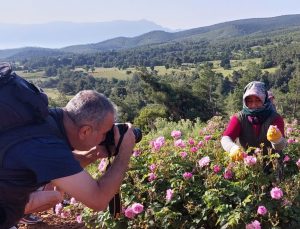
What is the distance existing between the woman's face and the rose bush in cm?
58

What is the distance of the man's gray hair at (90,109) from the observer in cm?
191

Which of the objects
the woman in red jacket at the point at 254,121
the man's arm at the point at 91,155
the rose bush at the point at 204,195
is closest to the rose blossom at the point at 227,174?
the rose bush at the point at 204,195

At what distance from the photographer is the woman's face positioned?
12.1ft

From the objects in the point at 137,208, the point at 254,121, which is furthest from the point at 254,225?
the point at 254,121

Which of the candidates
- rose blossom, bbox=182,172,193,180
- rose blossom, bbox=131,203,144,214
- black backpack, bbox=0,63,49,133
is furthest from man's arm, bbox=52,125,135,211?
rose blossom, bbox=182,172,193,180

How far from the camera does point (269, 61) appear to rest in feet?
268

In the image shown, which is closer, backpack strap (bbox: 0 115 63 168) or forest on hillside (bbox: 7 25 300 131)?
backpack strap (bbox: 0 115 63 168)

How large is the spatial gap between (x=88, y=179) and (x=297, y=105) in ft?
159

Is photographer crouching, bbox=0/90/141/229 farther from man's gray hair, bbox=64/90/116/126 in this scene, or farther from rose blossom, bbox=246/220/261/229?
rose blossom, bbox=246/220/261/229

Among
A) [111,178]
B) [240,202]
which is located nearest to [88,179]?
[111,178]

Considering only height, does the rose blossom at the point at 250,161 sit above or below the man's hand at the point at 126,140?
below

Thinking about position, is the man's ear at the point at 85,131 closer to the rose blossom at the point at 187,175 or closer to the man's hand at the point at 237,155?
the rose blossom at the point at 187,175

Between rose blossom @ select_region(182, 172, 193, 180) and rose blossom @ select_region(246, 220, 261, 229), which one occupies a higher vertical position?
rose blossom @ select_region(182, 172, 193, 180)

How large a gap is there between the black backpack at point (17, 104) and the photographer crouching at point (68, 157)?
38 mm
